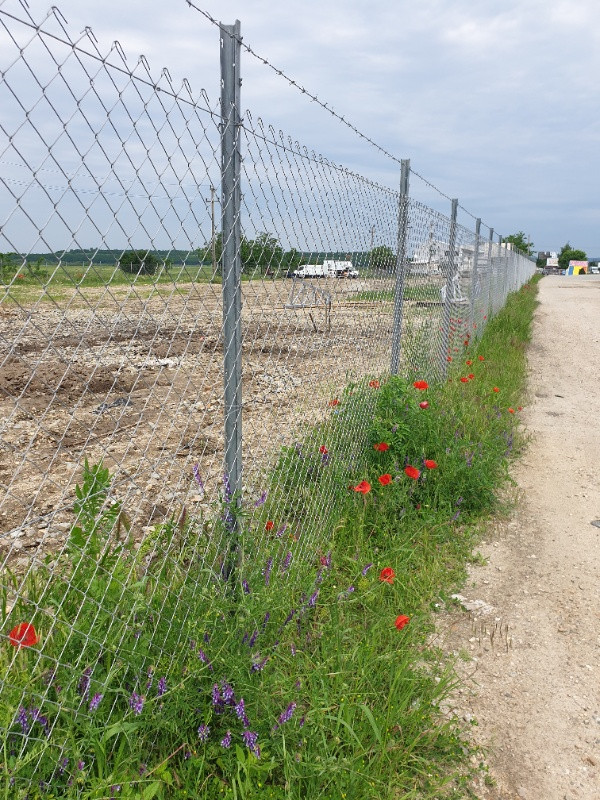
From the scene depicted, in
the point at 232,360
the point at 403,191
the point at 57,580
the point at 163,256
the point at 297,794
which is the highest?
the point at 403,191

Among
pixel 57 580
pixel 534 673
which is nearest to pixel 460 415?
pixel 534 673

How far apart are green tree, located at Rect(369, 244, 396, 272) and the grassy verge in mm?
1578

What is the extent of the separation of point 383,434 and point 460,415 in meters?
1.30

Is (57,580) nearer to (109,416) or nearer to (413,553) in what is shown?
(413,553)

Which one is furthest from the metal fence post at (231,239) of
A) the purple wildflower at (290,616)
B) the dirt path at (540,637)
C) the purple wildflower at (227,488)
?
the dirt path at (540,637)

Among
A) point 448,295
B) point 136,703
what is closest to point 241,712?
point 136,703

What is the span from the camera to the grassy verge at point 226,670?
1.84 m

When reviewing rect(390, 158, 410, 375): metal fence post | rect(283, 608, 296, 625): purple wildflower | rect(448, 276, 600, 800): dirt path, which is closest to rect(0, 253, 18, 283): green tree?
rect(283, 608, 296, 625): purple wildflower

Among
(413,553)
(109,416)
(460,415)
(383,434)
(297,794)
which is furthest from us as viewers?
(109,416)

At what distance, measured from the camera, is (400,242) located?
16.5 feet

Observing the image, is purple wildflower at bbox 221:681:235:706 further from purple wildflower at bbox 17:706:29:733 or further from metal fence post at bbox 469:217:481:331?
metal fence post at bbox 469:217:481:331

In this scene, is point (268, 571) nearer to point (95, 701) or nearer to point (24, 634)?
point (95, 701)

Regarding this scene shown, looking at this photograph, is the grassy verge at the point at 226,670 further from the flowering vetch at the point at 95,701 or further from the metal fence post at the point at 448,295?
the metal fence post at the point at 448,295

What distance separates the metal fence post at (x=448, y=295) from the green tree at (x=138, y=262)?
5700 mm
